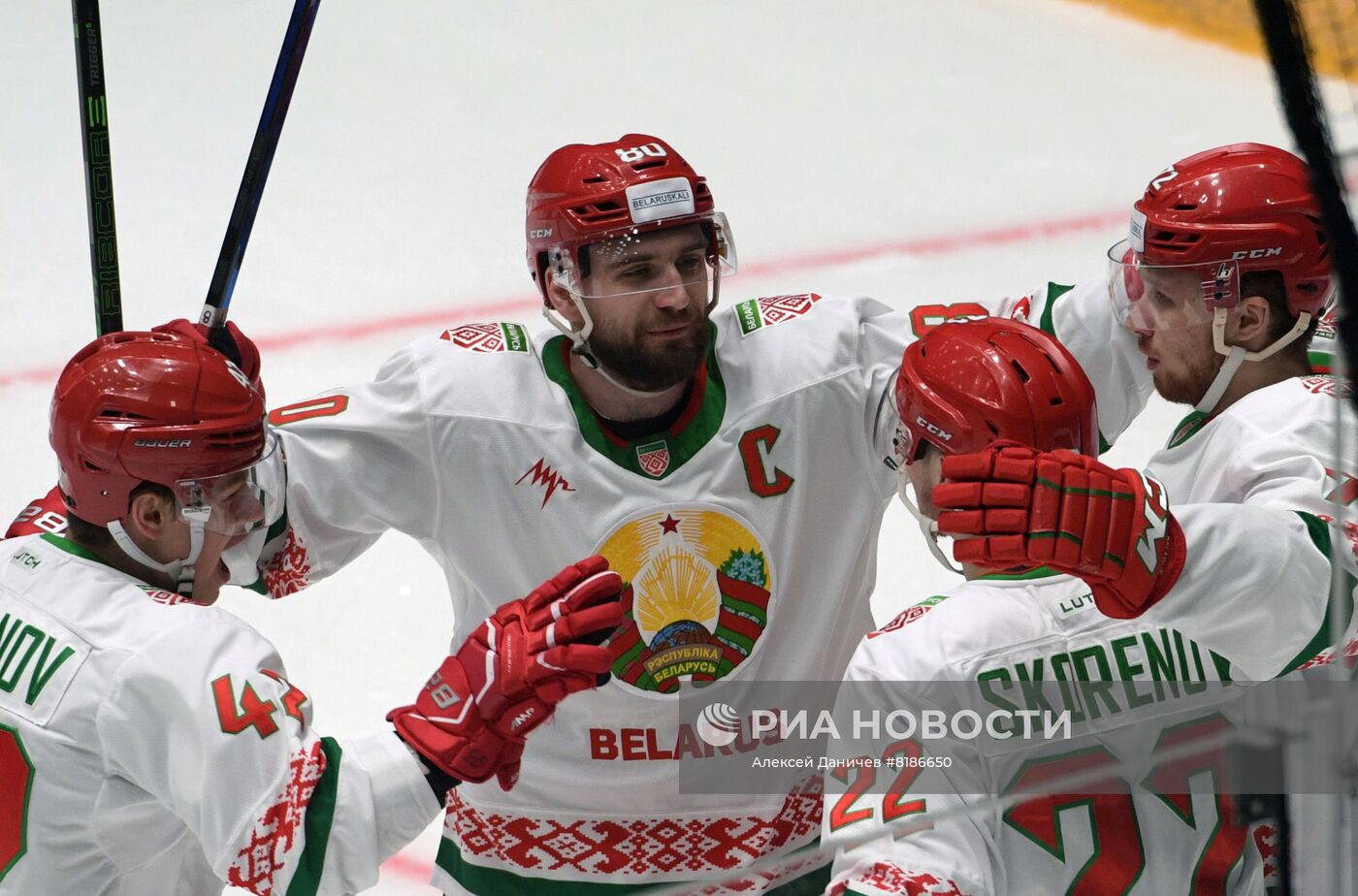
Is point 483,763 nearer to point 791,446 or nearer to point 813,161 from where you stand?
point 791,446

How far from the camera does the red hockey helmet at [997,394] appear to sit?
180cm

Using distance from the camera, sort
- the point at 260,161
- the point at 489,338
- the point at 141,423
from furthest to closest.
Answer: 1. the point at 260,161
2. the point at 489,338
3. the point at 141,423

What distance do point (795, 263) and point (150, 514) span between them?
3.26m

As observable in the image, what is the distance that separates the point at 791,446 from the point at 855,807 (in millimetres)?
804

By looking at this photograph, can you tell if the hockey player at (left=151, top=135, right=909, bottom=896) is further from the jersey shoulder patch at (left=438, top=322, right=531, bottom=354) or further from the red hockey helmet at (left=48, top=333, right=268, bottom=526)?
the red hockey helmet at (left=48, top=333, right=268, bottom=526)

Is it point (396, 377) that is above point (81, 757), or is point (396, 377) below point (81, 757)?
above

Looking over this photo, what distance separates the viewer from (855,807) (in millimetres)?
1765

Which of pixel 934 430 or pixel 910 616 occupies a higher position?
pixel 934 430

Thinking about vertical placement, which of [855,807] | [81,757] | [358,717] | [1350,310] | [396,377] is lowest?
[358,717]

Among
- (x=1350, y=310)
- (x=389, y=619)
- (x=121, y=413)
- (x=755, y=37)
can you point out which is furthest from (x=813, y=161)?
(x=1350, y=310)

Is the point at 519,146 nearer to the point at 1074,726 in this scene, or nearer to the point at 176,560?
the point at 176,560

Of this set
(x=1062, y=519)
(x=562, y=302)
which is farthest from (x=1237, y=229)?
(x=562, y=302)

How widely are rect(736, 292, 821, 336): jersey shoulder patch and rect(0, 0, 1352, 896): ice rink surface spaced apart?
1.45 meters

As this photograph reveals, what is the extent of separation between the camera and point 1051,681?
178cm
